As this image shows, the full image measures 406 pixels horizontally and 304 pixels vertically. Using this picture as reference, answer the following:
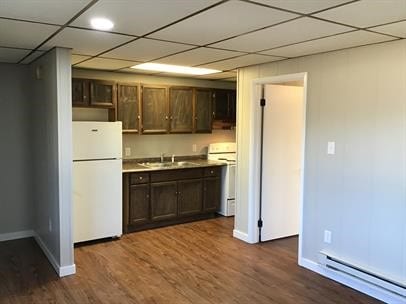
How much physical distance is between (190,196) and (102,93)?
1951 mm

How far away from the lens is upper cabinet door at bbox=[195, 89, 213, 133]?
5.94 meters

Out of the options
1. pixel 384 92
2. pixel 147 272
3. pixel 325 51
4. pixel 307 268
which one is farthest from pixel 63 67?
pixel 307 268

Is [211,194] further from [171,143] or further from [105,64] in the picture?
[105,64]

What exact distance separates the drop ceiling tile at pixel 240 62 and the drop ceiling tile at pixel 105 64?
0.94 meters

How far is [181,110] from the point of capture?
5.78 m

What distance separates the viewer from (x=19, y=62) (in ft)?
14.8

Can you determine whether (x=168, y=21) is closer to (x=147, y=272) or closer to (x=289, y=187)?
(x=147, y=272)

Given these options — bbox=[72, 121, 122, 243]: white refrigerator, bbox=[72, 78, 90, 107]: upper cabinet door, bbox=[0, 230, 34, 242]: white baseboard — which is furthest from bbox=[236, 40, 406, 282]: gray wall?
bbox=[0, 230, 34, 242]: white baseboard

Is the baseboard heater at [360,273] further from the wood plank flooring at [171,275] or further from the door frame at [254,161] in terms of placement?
the door frame at [254,161]

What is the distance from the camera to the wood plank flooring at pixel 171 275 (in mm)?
3316

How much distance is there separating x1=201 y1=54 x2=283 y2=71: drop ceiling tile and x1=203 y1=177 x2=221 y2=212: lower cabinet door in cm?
185

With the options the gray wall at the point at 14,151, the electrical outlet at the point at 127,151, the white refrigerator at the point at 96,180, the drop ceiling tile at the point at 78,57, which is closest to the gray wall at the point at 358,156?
the drop ceiling tile at the point at 78,57

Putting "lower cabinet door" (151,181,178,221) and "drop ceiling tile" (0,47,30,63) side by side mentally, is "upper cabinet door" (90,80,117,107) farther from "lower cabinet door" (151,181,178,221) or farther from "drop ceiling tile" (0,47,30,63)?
"lower cabinet door" (151,181,178,221)

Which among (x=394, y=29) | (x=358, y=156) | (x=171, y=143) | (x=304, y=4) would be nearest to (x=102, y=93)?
(x=171, y=143)
